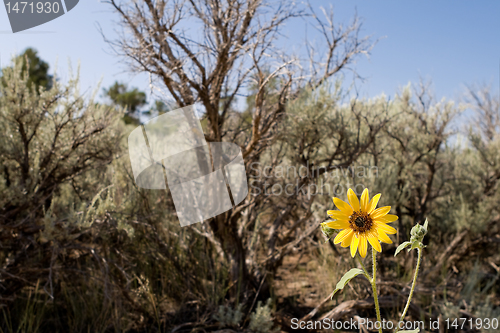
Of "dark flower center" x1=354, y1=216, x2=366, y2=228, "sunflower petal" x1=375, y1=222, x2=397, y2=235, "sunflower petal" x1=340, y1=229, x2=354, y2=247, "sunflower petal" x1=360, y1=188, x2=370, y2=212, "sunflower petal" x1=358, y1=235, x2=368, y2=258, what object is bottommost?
"sunflower petal" x1=358, y1=235, x2=368, y2=258

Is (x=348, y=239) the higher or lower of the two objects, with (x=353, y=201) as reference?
lower

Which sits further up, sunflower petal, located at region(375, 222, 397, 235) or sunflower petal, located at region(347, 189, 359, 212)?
sunflower petal, located at region(347, 189, 359, 212)

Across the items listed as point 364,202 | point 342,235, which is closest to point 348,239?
point 342,235

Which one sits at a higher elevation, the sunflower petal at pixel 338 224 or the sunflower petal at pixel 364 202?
the sunflower petal at pixel 364 202

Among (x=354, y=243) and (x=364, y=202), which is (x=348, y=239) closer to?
(x=354, y=243)

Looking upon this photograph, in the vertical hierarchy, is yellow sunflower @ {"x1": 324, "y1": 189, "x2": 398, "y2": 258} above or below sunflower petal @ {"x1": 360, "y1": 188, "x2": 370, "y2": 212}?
below

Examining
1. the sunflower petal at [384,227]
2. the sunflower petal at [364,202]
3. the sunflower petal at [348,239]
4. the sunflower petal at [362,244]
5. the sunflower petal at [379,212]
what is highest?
the sunflower petal at [364,202]

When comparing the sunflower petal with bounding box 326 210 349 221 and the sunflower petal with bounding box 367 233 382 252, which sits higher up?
the sunflower petal with bounding box 326 210 349 221

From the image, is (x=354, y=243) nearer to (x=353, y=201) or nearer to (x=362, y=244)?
(x=362, y=244)

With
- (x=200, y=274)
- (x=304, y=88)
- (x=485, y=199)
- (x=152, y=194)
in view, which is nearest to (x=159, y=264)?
(x=200, y=274)

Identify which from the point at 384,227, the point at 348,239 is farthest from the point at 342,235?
the point at 384,227

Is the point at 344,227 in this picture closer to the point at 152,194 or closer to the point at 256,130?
the point at 256,130

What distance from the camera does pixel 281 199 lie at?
3162 millimetres

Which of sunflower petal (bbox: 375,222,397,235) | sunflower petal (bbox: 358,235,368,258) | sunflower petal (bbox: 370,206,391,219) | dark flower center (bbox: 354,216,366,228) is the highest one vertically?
sunflower petal (bbox: 370,206,391,219)
